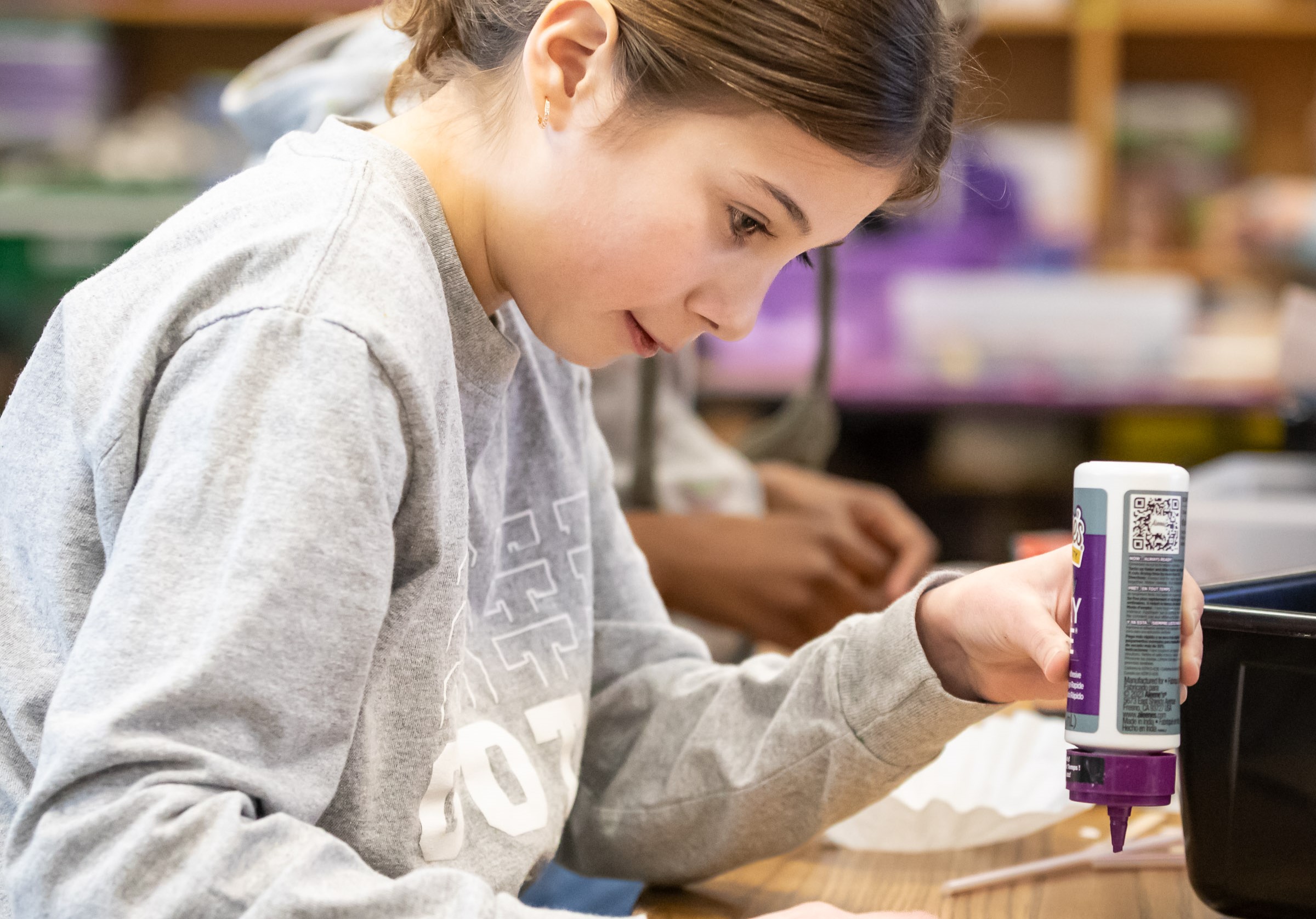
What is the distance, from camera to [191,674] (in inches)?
19.1

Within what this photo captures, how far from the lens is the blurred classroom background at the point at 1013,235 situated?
2.68m

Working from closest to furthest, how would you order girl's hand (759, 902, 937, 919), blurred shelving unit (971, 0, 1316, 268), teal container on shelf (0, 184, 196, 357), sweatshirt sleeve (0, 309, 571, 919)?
1. sweatshirt sleeve (0, 309, 571, 919)
2. girl's hand (759, 902, 937, 919)
3. teal container on shelf (0, 184, 196, 357)
4. blurred shelving unit (971, 0, 1316, 268)

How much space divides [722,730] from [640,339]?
25 cm

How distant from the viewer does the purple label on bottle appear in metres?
0.57

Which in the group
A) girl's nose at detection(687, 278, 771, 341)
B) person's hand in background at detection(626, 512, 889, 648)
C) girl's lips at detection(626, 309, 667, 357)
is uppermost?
girl's nose at detection(687, 278, 771, 341)

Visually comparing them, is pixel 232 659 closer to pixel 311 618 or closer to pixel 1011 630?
pixel 311 618

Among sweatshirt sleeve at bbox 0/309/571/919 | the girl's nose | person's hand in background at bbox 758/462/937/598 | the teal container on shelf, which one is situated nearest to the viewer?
sweatshirt sleeve at bbox 0/309/571/919

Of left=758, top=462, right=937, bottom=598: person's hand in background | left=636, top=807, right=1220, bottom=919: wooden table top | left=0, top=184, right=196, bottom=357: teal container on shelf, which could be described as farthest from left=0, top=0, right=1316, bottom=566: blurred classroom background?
left=636, top=807, right=1220, bottom=919: wooden table top

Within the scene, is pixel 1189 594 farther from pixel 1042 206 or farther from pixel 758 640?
pixel 1042 206

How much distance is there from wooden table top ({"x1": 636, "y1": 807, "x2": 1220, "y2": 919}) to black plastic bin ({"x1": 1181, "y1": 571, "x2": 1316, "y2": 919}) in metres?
0.05

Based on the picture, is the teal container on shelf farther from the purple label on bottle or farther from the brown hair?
the purple label on bottle

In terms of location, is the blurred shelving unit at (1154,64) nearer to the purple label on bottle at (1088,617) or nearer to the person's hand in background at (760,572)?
the person's hand in background at (760,572)

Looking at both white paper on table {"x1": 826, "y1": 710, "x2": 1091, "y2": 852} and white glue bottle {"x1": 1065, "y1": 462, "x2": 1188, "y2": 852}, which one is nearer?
white glue bottle {"x1": 1065, "y1": 462, "x2": 1188, "y2": 852}

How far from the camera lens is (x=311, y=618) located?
1.70 feet
